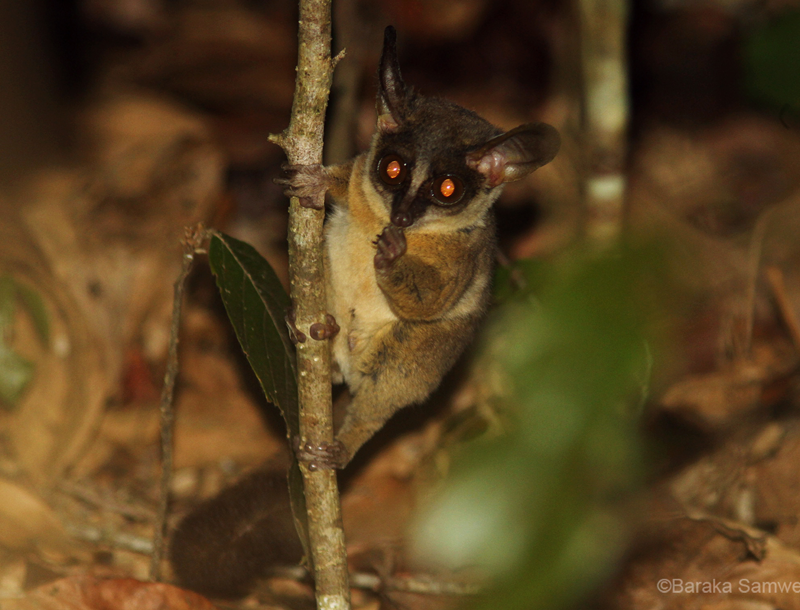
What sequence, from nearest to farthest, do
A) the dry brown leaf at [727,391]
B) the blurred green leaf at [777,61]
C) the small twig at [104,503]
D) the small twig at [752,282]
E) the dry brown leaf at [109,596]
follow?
the dry brown leaf at [109,596]
the small twig at [104,503]
the blurred green leaf at [777,61]
the dry brown leaf at [727,391]
the small twig at [752,282]

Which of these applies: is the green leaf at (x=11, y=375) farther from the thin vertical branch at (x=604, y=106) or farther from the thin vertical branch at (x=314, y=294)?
the thin vertical branch at (x=604, y=106)

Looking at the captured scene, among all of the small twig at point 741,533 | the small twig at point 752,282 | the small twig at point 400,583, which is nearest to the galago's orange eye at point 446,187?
the small twig at point 400,583

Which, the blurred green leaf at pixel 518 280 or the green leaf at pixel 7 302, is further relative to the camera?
the green leaf at pixel 7 302

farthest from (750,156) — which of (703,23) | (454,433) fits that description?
(454,433)

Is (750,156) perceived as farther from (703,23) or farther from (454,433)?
(454,433)

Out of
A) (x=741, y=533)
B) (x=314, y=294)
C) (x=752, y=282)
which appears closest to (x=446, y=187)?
(x=314, y=294)

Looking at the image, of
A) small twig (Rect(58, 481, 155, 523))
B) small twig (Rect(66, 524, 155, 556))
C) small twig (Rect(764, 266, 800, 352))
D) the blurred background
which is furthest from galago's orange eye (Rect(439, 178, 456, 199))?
small twig (Rect(764, 266, 800, 352))
